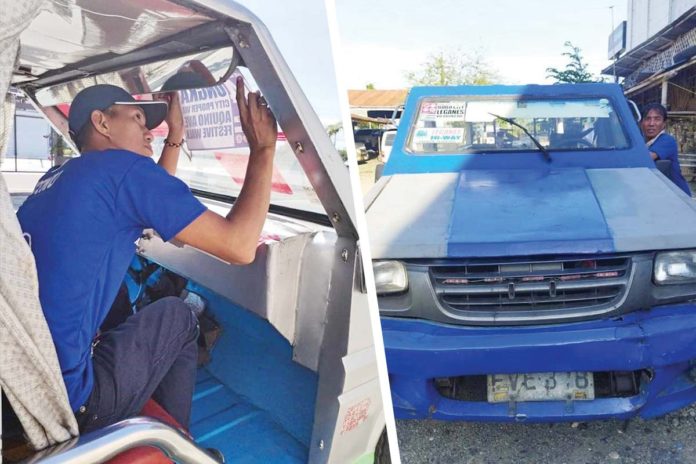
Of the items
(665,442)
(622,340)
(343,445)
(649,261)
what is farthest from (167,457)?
(665,442)

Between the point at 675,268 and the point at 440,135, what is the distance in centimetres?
169

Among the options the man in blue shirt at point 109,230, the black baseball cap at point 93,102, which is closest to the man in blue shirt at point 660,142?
the man in blue shirt at point 109,230

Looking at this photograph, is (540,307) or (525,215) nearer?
(540,307)

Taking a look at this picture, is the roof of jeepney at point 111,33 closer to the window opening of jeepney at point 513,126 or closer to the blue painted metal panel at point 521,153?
the blue painted metal panel at point 521,153

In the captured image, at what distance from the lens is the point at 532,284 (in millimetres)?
2572

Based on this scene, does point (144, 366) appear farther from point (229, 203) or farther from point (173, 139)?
point (229, 203)

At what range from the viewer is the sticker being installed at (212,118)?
248 cm

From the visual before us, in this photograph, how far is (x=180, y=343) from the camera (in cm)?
193

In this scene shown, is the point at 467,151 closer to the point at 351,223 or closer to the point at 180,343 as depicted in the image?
the point at 351,223

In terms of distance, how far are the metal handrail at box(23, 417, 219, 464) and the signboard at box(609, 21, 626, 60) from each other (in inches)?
1575

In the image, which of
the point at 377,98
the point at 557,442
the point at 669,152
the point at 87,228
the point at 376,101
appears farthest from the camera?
the point at 377,98

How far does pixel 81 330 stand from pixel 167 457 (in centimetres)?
39

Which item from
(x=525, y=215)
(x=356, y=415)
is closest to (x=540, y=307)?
(x=525, y=215)

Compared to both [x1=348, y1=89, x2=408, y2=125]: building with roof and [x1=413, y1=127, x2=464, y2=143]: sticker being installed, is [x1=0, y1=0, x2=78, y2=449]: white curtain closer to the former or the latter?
[x1=413, y1=127, x2=464, y2=143]: sticker being installed
